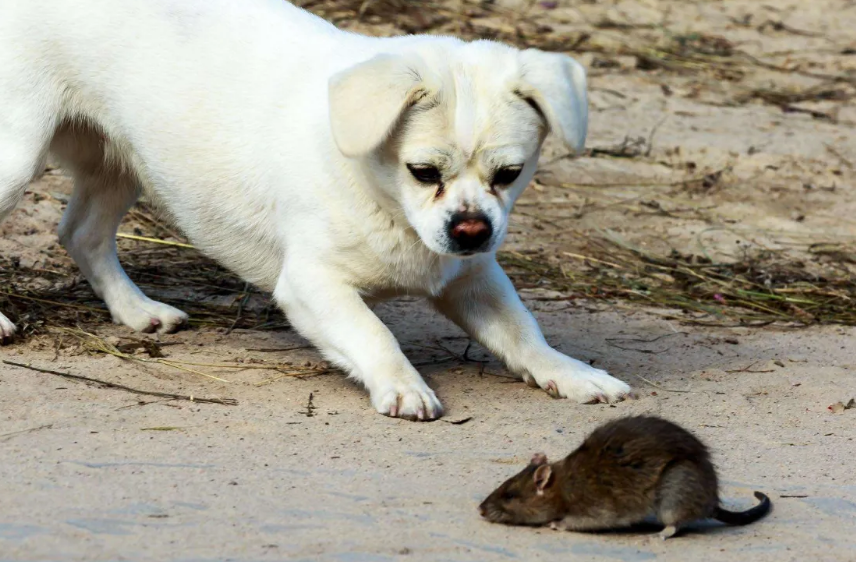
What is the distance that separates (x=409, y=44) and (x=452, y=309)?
106 centimetres

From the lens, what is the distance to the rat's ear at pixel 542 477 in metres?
3.30

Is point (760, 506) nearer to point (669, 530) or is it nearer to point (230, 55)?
point (669, 530)

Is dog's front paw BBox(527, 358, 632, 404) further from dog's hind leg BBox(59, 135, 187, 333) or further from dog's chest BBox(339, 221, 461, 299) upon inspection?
dog's hind leg BBox(59, 135, 187, 333)

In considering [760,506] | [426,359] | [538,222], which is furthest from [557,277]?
[760,506]

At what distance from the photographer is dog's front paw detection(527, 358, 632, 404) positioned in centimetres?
455

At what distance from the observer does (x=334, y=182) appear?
436 cm

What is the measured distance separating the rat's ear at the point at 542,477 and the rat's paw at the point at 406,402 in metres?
0.95

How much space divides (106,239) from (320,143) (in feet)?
4.91

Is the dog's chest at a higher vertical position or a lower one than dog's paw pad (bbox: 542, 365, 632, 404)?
higher

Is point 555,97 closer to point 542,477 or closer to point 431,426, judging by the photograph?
point 431,426

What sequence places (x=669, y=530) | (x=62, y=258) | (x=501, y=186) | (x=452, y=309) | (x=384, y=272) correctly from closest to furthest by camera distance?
(x=669, y=530)
(x=501, y=186)
(x=384, y=272)
(x=452, y=309)
(x=62, y=258)

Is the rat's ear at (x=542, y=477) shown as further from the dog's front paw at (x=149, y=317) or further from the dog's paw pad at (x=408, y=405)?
the dog's front paw at (x=149, y=317)

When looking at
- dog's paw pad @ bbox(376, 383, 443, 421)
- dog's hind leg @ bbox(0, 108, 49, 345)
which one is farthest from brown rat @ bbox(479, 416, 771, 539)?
dog's hind leg @ bbox(0, 108, 49, 345)

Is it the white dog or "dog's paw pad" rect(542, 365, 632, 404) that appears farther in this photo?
"dog's paw pad" rect(542, 365, 632, 404)
